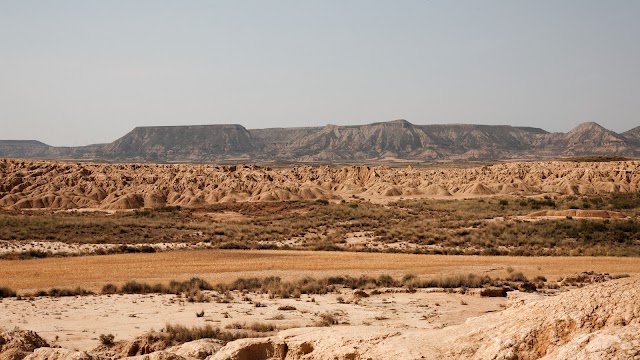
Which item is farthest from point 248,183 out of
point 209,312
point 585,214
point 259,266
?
point 209,312

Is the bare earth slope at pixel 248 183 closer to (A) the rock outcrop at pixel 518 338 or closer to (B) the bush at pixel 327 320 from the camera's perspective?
(B) the bush at pixel 327 320

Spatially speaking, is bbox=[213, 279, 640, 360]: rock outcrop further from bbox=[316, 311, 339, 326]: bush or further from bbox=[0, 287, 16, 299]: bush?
bbox=[0, 287, 16, 299]: bush

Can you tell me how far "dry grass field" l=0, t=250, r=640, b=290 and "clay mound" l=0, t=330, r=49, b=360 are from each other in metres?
9.95

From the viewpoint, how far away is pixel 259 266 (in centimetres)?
2708

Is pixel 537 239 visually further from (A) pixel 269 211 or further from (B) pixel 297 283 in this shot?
(A) pixel 269 211

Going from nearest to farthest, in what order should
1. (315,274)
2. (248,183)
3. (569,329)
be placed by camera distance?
(569,329) → (315,274) → (248,183)

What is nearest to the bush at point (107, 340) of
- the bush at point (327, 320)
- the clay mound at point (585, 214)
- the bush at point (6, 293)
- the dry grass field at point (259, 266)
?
the bush at point (327, 320)

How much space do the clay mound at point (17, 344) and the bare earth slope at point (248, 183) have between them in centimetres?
5771

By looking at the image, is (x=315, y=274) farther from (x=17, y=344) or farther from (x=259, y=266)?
(x=17, y=344)

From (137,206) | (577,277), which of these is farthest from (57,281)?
(137,206)

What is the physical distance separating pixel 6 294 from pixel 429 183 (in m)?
71.5

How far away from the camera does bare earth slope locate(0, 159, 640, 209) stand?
71438 mm

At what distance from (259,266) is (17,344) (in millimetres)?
16323

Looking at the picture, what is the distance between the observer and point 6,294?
1919 centimetres
